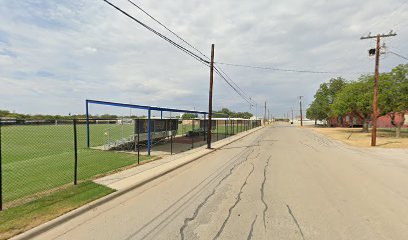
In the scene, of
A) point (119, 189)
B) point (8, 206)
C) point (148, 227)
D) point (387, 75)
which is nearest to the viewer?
point (148, 227)

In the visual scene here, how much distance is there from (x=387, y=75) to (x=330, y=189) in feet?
91.3

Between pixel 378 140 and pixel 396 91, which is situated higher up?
pixel 396 91

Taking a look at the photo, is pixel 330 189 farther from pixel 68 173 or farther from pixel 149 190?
pixel 68 173

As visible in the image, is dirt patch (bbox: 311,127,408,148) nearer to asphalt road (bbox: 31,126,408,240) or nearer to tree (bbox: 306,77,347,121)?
asphalt road (bbox: 31,126,408,240)

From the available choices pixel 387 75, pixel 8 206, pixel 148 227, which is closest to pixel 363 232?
pixel 148 227

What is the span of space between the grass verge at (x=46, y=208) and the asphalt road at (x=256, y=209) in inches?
18.4

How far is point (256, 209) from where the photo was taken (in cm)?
553

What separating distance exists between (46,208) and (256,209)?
4.79 meters

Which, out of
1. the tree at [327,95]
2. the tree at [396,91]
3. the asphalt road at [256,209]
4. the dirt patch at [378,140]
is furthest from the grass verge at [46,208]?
the tree at [327,95]

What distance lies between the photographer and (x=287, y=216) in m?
5.12

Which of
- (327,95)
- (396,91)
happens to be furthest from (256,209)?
(327,95)

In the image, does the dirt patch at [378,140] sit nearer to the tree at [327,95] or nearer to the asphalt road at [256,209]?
the asphalt road at [256,209]

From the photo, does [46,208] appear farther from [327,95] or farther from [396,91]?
[327,95]

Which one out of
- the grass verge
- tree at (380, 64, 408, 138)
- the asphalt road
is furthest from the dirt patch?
the grass verge
